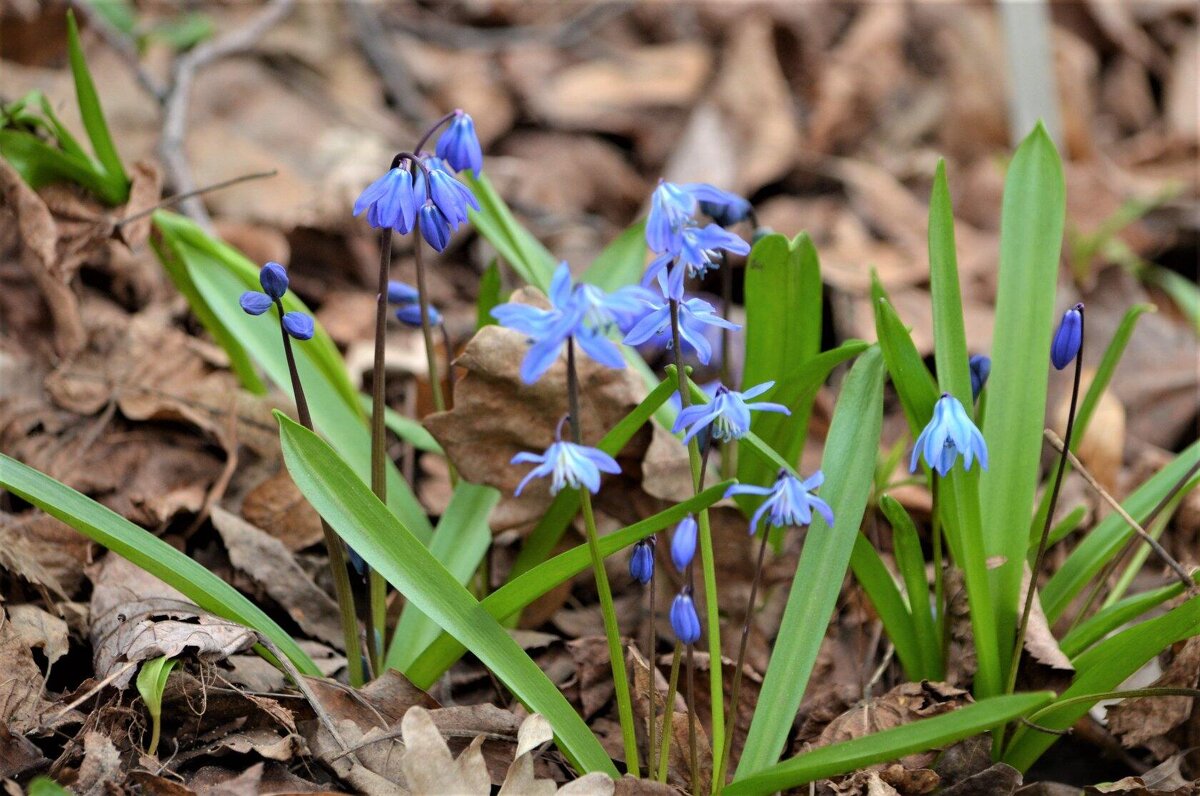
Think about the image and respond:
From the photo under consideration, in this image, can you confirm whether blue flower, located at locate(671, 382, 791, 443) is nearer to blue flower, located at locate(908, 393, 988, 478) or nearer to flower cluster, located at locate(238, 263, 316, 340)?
blue flower, located at locate(908, 393, 988, 478)

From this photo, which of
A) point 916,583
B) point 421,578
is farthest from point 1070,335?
point 421,578

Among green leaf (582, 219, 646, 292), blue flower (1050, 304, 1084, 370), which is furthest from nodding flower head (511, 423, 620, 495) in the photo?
green leaf (582, 219, 646, 292)

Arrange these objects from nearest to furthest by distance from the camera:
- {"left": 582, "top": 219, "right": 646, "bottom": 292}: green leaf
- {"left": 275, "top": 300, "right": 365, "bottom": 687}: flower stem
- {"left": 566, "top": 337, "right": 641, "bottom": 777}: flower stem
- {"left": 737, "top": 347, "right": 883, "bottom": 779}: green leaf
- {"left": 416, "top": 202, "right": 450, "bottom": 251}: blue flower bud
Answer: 1. {"left": 566, "top": 337, "right": 641, "bottom": 777}: flower stem
2. {"left": 416, "top": 202, "right": 450, "bottom": 251}: blue flower bud
3. {"left": 737, "top": 347, "right": 883, "bottom": 779}: green leaf
4. {"left": 275, "top": 300, "right": 365, "bottom": 687}: flower stem
5. {"left": 582, "top": 219, "right": 646, "bottom": 292}: green leaf

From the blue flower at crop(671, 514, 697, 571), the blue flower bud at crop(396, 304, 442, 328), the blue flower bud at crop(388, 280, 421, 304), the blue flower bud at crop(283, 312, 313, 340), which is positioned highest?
the blue flower bud at crop(283, 312, 313, 340)

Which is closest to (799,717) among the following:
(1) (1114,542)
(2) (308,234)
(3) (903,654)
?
(3) (903,654)

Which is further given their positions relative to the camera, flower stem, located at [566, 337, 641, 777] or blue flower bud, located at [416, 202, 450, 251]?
blue flower bud, located at [416, 202, 450, 251]

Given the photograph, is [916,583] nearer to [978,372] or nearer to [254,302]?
[978,372]
